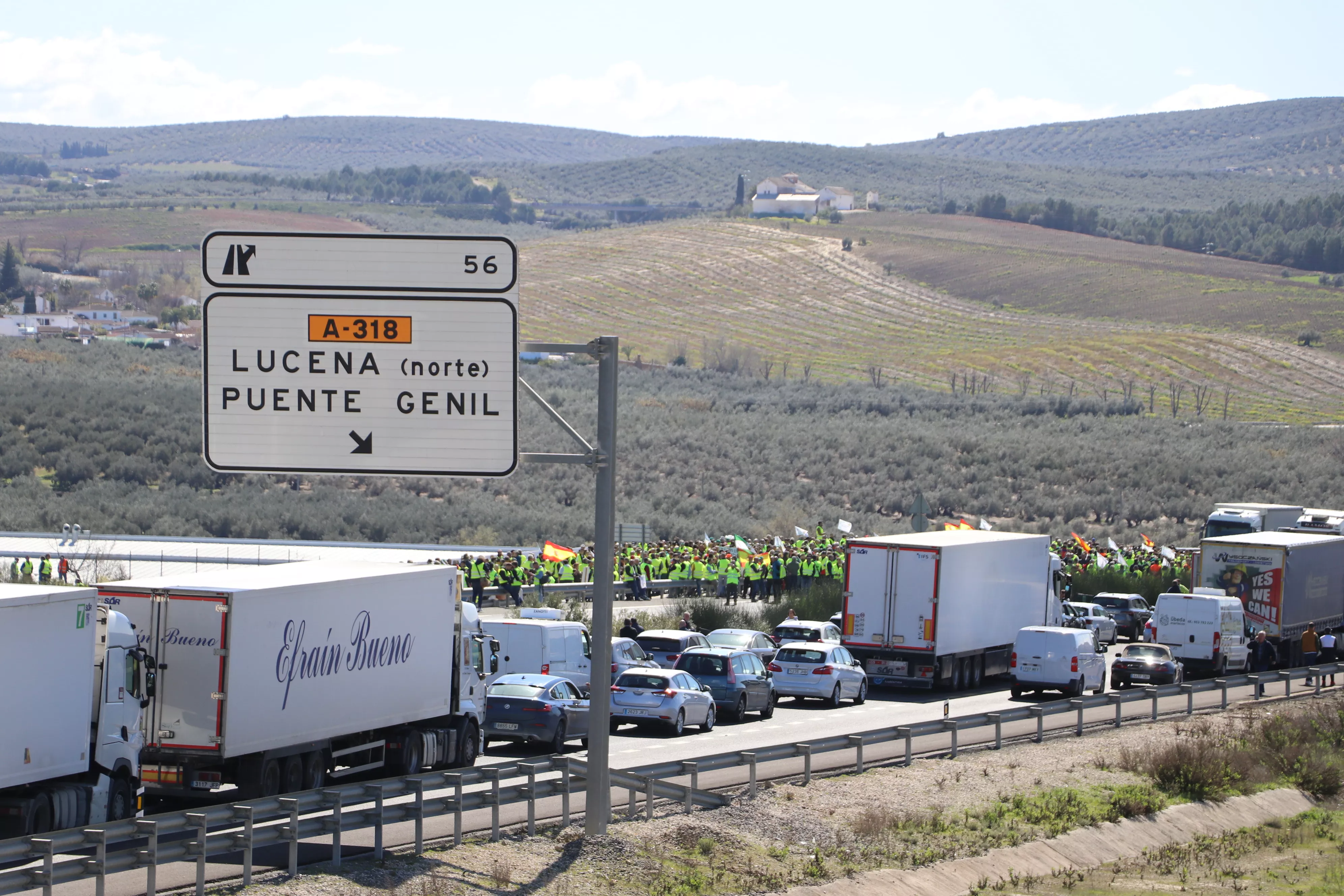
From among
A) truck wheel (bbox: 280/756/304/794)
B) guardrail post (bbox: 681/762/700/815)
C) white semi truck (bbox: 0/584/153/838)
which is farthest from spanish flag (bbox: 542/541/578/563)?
white semi truck (bbox: 0/584/153/838)

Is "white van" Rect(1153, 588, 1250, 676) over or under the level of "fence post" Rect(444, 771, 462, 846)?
under

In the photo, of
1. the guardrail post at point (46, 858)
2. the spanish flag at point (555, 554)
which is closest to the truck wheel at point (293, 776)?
the guardrail post at point (46, 858)

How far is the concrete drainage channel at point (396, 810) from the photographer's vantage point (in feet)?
37.4

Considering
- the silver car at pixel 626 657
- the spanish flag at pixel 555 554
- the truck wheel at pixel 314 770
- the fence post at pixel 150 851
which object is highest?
the fence post at pixel 150 851

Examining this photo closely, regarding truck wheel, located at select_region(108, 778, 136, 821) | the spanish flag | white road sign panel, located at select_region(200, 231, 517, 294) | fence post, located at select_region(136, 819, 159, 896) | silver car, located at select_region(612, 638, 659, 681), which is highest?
white road sign panel, located at select_region(200, 231, 517, 294)

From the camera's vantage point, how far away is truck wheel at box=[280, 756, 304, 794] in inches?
651

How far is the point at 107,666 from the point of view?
1453 cm

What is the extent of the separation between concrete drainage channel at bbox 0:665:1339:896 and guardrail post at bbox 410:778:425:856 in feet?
0.04

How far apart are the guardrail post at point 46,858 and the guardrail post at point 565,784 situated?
5.33m

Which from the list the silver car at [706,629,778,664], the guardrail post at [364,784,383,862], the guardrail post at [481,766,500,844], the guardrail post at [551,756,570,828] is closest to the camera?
the guardrail post at [364,784,383,862]

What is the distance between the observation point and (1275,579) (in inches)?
1460

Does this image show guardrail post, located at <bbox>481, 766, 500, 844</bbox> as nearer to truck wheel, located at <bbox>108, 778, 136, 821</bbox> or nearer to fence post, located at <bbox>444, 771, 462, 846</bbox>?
fence post, located at <bbox>444, 771, 462, 846</bbox>

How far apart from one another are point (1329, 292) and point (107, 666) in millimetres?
150464

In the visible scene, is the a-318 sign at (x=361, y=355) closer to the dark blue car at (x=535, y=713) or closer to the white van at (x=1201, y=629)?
the dark blue car at (x=535, y=713)
